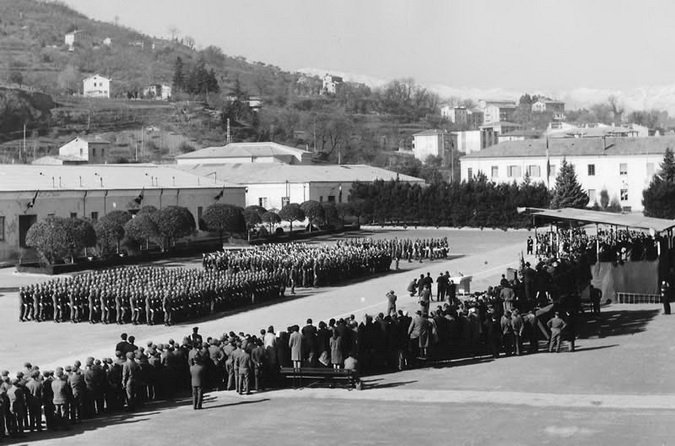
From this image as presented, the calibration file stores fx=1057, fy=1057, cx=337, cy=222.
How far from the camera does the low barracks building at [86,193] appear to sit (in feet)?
147

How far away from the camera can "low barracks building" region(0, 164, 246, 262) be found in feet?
147

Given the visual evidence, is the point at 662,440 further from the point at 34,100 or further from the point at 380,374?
the point at 34,100

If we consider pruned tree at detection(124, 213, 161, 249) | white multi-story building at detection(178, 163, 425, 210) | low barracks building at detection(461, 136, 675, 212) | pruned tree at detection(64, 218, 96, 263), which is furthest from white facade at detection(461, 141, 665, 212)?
pruned tree at detection(64, 218, 96, 263)

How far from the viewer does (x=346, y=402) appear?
1727 cm

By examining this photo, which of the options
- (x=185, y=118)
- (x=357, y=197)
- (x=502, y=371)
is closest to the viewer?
(x=502, y=371)

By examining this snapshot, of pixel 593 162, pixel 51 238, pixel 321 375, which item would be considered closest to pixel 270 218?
pixel 51 238

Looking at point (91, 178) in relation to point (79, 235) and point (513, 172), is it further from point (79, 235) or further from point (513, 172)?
point (513, 172)

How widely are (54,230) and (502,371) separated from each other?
24566 millimetres

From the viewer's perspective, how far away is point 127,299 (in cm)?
2716

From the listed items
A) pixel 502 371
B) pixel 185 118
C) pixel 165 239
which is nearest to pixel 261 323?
pixel 502 371

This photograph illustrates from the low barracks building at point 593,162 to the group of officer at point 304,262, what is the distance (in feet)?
136

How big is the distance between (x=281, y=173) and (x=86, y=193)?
87.9ft

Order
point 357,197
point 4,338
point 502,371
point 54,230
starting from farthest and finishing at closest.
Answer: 1. point 357,197
2. point 54,230
3. point 4,338
4. point 502,371

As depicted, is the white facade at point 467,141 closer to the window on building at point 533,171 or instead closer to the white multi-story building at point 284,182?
the window on building at point 533,171
